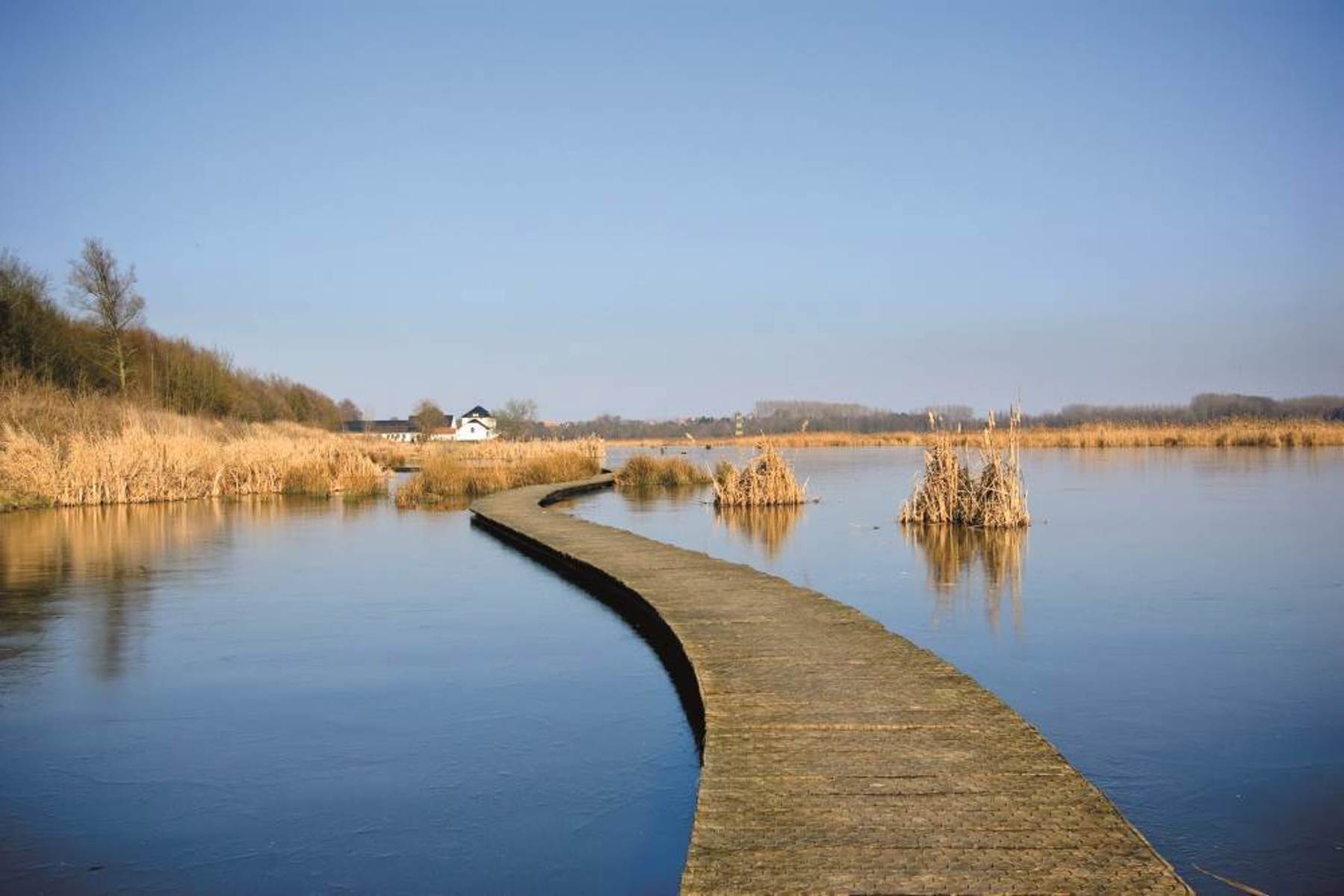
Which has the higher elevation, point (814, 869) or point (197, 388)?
point (197, 388)

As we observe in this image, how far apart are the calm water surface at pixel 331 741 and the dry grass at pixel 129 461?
966 cm

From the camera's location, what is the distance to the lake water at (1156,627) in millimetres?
4934

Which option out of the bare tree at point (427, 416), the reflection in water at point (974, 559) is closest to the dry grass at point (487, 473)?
the reflection in water at point (974, 559)

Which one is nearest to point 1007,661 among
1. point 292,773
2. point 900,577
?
point 900,577

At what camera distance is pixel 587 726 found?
20.9 feet

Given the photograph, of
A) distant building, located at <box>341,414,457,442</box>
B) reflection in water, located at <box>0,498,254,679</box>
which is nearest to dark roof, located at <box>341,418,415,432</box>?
distant building, located at <box>341,414,457,442</box>

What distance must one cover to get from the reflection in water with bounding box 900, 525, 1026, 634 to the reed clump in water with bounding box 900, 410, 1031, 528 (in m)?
0.19

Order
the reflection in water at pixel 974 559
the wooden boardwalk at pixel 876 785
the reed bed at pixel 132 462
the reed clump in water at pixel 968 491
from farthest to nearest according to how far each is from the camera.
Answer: the reed bed at pixel 132 462 < the reed clump in water at pixel 968 491 < the reflection in water at pixel 974 559 < the wooden boardwalk at pixel 876 785

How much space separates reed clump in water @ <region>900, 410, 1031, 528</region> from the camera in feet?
52.0

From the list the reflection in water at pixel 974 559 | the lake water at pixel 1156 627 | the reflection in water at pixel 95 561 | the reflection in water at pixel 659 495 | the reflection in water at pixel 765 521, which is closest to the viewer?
the lake water at pixel 1156 627

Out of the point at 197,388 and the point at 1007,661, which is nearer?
the point at 1007,661

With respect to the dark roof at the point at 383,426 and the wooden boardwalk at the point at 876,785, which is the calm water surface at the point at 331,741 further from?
the dark roof at the point at 383,426

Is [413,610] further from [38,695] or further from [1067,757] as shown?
[1067,757]

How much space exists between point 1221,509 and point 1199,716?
14177 mm
